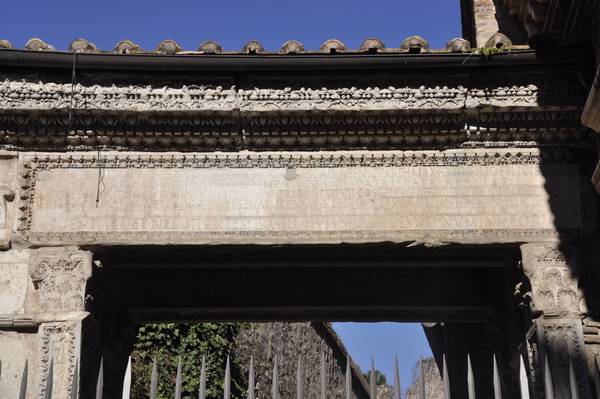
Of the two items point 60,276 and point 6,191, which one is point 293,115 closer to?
point 60,276

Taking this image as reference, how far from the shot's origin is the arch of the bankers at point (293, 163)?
737cm

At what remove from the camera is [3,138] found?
7.58m

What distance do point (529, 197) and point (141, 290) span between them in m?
4.09

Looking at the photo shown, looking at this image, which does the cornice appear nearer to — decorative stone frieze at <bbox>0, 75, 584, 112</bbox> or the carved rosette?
decorative stone frieze at <bbox>0, 75, 584, 112</bbox>

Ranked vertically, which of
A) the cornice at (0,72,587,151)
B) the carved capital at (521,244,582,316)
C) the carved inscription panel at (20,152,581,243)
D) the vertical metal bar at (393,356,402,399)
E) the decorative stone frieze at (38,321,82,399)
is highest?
the cornice at (0,72,587,151)

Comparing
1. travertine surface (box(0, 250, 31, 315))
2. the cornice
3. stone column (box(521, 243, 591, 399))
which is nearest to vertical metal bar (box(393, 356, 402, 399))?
stone column (box(521, 243, 591, 399))

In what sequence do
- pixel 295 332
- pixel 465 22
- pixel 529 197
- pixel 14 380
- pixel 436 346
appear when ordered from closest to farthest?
pixel 14 380 < pixel 529 197 < pixel 465 22 < pixel 436 346 < pixel 295 332

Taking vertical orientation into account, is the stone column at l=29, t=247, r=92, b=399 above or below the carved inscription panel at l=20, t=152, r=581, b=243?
below

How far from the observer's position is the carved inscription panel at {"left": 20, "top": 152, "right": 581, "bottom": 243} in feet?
24.3

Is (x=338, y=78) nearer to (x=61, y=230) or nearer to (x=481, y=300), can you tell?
(x=61, y=230)

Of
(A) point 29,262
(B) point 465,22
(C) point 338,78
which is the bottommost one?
(A) point 29,262

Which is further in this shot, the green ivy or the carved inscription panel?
the green ivy

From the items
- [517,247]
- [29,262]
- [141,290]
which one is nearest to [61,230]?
[29,262]

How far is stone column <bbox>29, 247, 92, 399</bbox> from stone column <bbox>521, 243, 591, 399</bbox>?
3.43m
